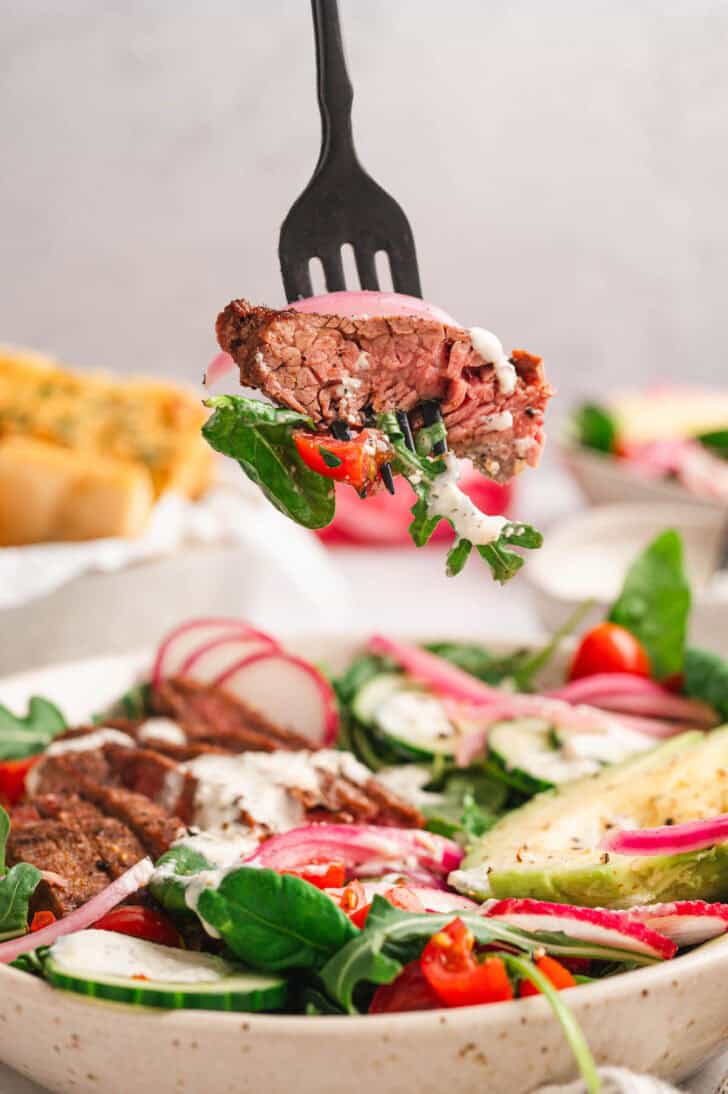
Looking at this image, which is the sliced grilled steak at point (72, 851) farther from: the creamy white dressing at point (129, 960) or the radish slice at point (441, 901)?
the radish slice at point (441, 901)

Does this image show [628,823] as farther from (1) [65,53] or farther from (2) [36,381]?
(1) [65,53]

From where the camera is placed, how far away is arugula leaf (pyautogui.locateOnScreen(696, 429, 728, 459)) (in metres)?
5.97

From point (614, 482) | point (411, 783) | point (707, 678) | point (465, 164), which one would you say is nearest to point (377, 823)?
point (411, 783)

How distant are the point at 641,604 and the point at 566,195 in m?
6.18

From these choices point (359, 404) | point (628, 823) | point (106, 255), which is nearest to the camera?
point (359, 404)

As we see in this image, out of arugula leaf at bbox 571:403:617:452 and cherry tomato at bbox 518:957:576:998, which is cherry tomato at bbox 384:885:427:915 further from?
arugula leaf at bbox 571:403:617:452

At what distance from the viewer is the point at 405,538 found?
630 cm

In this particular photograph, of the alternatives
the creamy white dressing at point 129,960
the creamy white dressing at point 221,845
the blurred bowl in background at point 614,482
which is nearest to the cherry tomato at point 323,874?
the creamy white dressing at point 221,845

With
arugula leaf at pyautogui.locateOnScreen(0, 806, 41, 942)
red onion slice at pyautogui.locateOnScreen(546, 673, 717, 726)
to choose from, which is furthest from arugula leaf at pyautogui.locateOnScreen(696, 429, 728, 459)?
arugula leaf at pyautogui.locateOnScreen(0, 806, 41, 942)

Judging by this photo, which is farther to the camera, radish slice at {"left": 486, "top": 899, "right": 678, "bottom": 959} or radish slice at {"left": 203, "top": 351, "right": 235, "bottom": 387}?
radish slice at {"left": 203, "top": 351, "right": 235, "bottom": 387}

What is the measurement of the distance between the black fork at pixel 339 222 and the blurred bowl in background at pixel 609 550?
233 centimetres

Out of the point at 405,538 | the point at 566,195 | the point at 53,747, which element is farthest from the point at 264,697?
the point at 566,195

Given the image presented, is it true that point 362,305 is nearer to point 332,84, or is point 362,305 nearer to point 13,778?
point 332,84

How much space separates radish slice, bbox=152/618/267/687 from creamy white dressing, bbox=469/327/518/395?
5.11 feet
